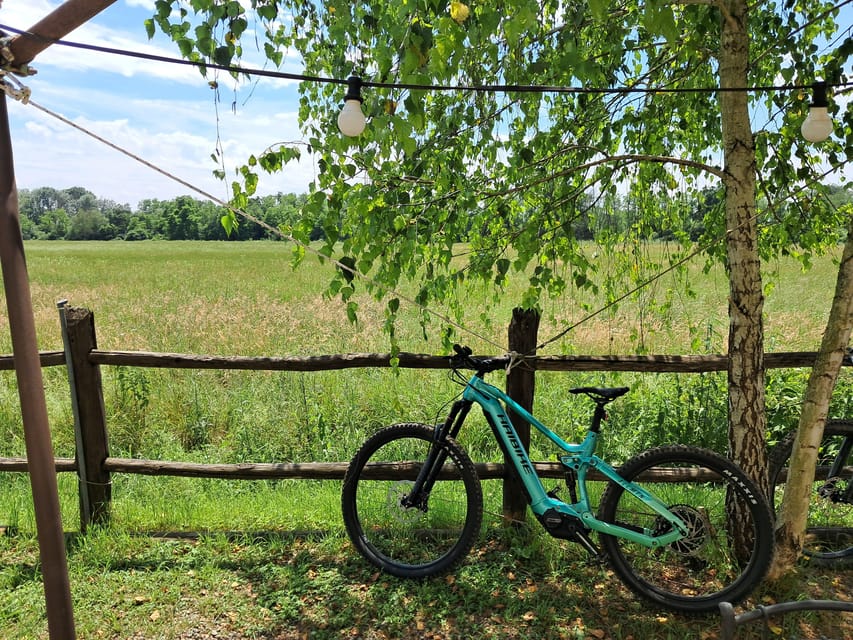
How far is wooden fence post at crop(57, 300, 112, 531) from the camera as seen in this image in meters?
4.09

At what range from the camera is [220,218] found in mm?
3043

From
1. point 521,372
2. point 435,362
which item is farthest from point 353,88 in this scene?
point 521,372

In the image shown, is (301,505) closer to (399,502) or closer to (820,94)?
(399,502)

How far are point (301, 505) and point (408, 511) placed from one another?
3.81 ft

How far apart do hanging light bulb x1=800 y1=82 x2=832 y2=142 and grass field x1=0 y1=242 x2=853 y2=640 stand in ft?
5.37

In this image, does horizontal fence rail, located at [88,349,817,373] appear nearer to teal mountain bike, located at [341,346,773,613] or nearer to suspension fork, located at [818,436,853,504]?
teal mountain bike, located at [341,346,773,613]

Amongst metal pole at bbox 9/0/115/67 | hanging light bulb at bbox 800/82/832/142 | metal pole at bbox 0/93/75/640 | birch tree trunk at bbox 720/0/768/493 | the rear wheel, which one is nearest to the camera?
metal pole at bbox 9/0/115/67

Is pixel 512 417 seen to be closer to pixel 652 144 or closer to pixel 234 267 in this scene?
pixel 652 144

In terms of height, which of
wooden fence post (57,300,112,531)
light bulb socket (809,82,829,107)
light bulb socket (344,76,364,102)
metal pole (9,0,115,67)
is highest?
metal pole (9,0,115,67)

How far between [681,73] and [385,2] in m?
2.66

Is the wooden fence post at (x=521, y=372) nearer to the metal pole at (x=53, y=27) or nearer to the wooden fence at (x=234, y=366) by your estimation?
the wooden fence at (x=234, y=366)

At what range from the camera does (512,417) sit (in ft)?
13.1

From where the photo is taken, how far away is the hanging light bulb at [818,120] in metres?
2.89

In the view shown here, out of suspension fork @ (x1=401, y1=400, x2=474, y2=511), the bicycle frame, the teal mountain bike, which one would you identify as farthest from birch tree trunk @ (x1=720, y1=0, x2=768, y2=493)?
suspension fork @ (x1=401, y1=400, x2=474, y2=511)
